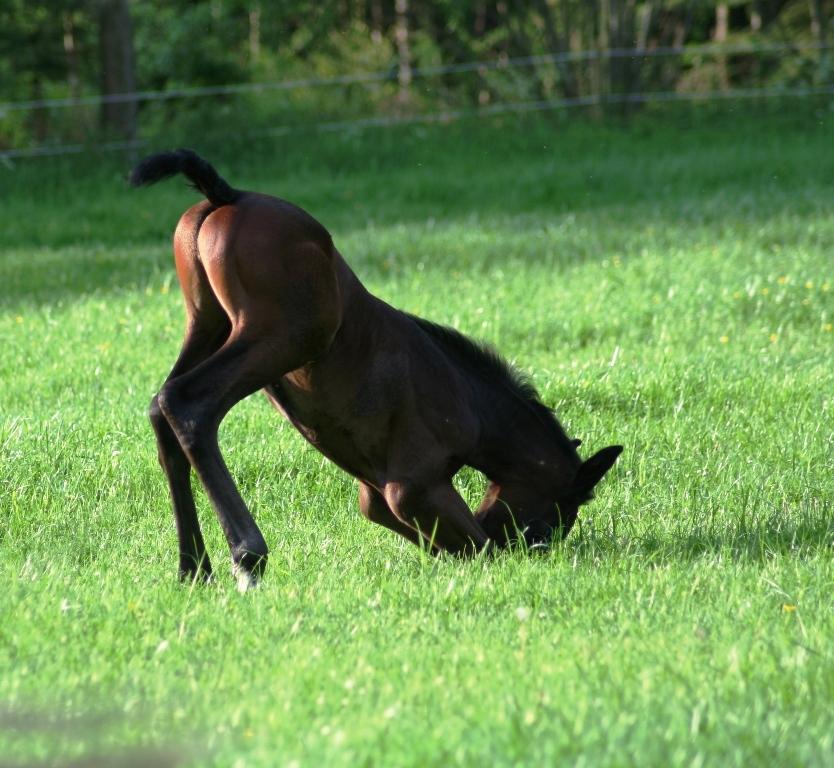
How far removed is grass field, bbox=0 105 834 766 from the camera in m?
3.30

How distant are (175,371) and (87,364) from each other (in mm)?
3366

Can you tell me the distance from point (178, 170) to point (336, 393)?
970mm

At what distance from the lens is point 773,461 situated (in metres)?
6.46

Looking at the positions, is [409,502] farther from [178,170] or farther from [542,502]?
[178,170]

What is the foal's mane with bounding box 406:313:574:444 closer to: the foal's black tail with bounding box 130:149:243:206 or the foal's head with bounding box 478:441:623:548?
the foal's head with bounding box 478:441:623:548

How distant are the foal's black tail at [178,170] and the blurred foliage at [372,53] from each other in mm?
13336

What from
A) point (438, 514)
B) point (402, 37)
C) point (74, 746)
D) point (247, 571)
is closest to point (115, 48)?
point (402, 37)

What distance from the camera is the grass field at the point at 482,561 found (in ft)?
10.8

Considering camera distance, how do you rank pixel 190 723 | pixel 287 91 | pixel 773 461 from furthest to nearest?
pixel 287 91
pixel 773 461
pixel 190 723

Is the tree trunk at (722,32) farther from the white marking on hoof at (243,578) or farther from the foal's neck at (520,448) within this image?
the white marking on hoof at (243,578)

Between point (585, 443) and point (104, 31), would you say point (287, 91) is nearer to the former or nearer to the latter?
point (104, 31)

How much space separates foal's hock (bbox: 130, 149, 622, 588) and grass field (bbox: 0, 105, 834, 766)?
218 mm

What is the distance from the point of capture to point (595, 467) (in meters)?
5.45

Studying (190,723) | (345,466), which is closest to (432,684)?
(190,723)
